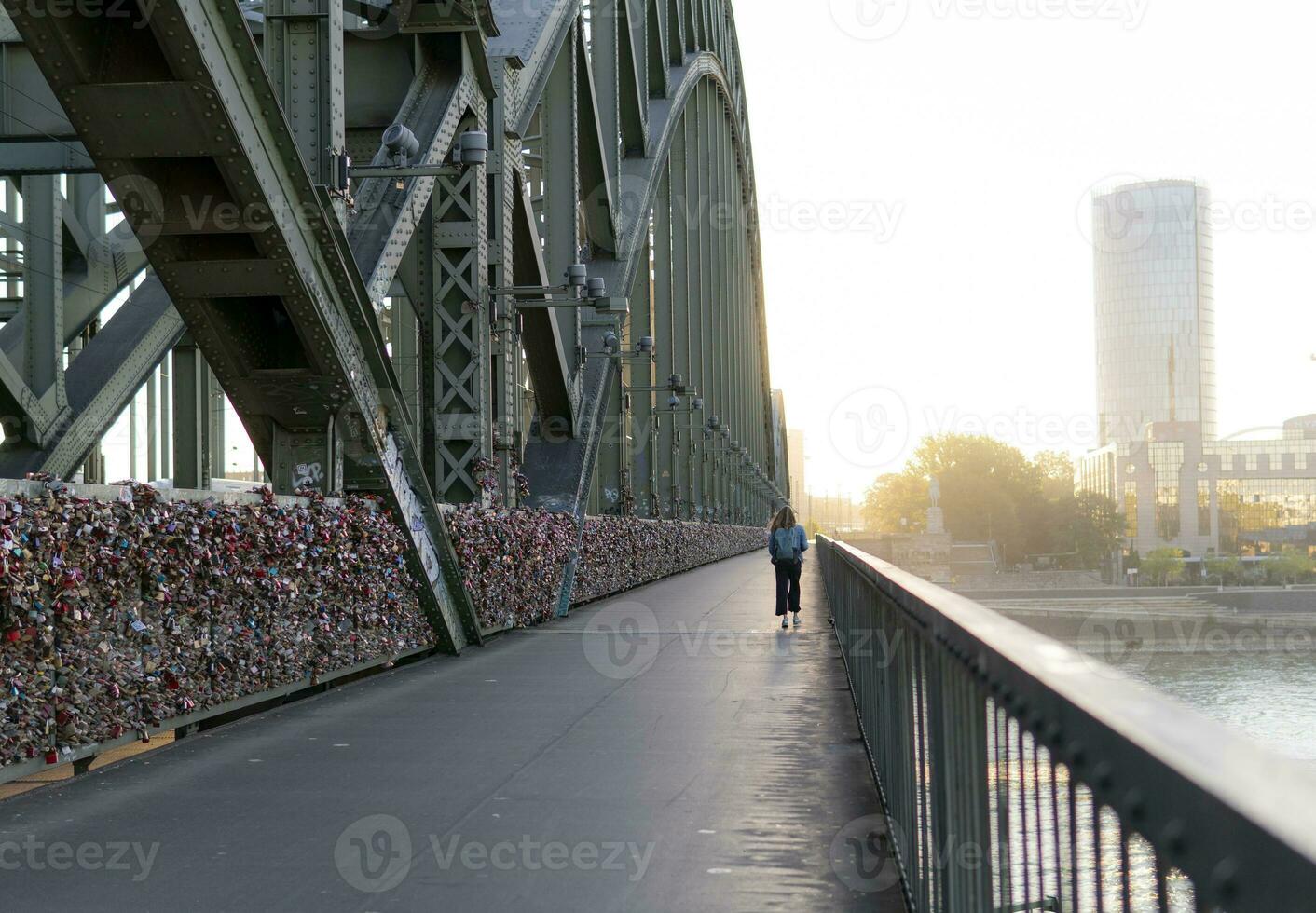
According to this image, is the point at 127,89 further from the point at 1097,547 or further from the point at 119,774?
the point at 1097,547

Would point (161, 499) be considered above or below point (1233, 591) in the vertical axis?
above

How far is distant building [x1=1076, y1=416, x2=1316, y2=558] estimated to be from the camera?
401 feet

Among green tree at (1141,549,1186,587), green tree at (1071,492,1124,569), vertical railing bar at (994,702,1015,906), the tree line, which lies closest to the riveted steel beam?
vertical railing bar at (994,702,1015,906)

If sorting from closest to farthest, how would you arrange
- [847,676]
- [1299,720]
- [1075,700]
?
[1075,700] < [847,676] < [1299,720]

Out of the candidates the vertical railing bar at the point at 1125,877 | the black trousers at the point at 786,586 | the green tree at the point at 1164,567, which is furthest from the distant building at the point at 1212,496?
the vertical railing bar at the point at 1125,877

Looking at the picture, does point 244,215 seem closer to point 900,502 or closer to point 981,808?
point 981,808

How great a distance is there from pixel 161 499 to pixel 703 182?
4822 cm

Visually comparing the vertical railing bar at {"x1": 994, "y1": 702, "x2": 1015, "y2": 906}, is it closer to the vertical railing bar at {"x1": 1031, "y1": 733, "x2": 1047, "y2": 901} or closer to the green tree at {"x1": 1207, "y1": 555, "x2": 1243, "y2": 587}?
the vertical railing bar at {"x1": 1031, "y1": 733, "x2": 1047, "y2": 901}

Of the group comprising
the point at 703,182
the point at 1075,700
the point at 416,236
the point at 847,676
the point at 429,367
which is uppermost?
the point at 703,182

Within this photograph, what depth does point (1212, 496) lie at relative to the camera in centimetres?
13138

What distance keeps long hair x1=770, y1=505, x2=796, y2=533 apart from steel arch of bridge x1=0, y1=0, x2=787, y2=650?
318 centimetres

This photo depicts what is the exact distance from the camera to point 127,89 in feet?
25.1

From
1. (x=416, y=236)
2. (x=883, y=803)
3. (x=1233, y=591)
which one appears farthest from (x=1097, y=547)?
(x=883, y=803)

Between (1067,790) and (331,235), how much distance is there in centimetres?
820
